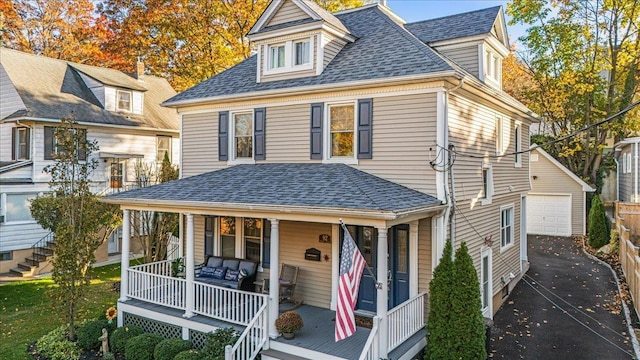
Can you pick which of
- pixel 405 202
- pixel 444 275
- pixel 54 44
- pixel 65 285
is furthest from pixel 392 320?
pixel 54 44

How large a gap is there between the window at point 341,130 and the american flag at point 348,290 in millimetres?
3810

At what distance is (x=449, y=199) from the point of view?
10094mm

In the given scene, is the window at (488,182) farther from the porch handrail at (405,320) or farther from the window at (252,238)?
the window at (252,238)

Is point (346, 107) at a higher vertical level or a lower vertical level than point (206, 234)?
higher

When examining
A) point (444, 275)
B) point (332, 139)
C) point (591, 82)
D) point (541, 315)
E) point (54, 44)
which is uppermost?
point (54, 44)

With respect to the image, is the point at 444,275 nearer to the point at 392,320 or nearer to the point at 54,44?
the point at 392,320

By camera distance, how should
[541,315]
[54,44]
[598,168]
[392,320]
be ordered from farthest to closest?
[54,44] → [598,168] → [541,315] → [392,320]

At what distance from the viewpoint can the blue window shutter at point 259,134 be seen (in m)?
12.6

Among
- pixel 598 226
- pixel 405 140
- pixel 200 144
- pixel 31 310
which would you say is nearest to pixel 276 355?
pixel 405 140

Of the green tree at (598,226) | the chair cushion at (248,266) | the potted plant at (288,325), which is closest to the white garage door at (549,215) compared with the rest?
the green tree at (598,226)

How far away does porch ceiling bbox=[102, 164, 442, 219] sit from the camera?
8711 millimetres

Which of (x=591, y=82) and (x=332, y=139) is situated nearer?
(x=332, y=139)

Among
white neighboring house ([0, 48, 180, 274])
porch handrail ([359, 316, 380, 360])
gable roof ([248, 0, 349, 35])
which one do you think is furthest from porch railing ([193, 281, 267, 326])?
white neighboring house ([0, 48, 180, 274])

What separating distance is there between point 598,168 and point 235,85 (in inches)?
970
